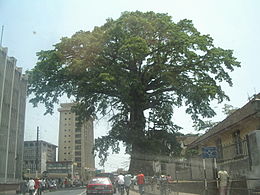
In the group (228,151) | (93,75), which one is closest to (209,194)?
(228,151)

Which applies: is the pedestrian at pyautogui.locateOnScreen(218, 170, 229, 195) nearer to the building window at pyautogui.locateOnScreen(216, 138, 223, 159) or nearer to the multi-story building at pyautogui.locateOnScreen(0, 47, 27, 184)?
the building window at pyautogui.locateOnScreen(216, 138, 223, 159)

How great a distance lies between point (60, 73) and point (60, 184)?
26727mm

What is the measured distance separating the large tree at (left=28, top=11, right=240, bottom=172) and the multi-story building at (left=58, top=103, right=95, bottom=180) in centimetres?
478

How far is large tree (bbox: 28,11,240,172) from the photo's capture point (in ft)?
102

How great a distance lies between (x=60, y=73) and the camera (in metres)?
33.8

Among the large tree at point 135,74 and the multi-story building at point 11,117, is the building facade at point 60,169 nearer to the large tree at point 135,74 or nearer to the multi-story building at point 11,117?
the multi-story building at point 11,117

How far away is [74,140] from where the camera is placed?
64625mm

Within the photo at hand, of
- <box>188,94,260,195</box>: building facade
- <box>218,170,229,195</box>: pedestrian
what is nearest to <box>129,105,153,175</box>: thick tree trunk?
<box>188,94,260,195</box>: building facade

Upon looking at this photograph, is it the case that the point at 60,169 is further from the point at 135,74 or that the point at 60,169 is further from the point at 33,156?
the point at 135,74

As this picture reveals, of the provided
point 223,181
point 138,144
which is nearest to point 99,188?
point 223,181

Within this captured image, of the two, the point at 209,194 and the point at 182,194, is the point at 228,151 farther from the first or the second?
the point at 182,194

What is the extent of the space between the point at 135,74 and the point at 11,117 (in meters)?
19.7

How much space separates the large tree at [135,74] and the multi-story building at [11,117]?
8.12 meters

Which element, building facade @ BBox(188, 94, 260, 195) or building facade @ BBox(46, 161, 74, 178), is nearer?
building facade @ BBox(188, 94, 260, 195)
